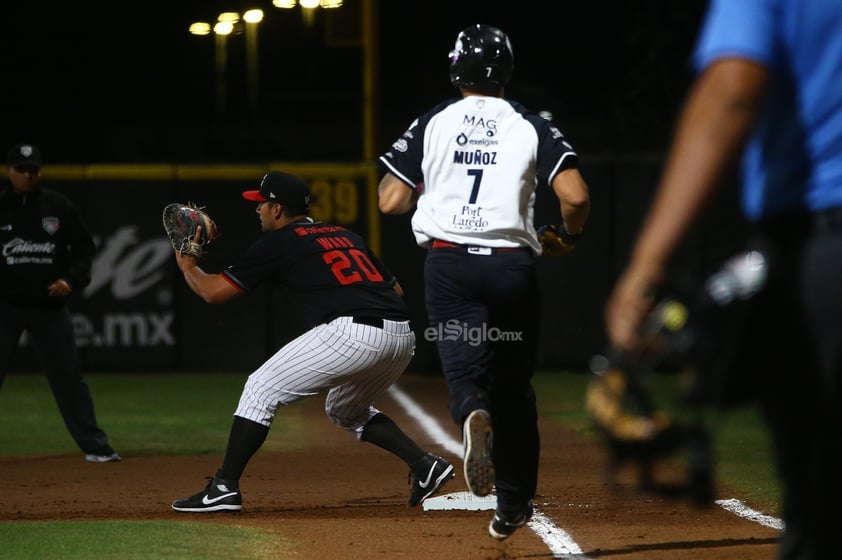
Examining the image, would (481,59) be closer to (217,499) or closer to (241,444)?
(241,444)

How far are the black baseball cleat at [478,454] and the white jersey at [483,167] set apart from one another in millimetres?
723

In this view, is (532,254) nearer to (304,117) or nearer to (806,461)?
(806,461)

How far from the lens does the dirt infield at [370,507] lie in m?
5.44

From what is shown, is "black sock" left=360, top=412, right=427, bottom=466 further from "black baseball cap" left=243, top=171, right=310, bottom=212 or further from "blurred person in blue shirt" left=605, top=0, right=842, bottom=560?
"blurred person in blue shirt" left=605, top=0, right=842, bottom=560

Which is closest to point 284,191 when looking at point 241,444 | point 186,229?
point 186,229

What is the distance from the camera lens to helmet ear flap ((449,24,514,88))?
16.8ft

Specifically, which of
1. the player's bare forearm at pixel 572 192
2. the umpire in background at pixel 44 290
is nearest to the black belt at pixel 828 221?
the player's bare forearm at pixel 572 192

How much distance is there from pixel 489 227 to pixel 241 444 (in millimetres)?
2005

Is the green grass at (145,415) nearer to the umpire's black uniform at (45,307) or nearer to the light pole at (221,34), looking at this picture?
the umpire's black uniform at (45,307)

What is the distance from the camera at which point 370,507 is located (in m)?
6.71

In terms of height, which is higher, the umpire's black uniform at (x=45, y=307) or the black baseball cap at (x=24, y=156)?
the black baseball cap at (x=24, y=156)

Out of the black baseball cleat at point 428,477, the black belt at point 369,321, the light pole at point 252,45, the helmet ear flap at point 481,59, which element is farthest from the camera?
the light pole at point 252,45

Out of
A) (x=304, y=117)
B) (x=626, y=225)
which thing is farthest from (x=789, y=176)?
(x=304, y=117)

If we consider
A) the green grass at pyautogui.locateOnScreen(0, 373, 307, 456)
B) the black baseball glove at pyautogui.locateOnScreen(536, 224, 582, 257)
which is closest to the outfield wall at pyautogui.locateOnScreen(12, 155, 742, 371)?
the green grass at pyautogui.locateOnScreen(0, 373, 307, 456)
